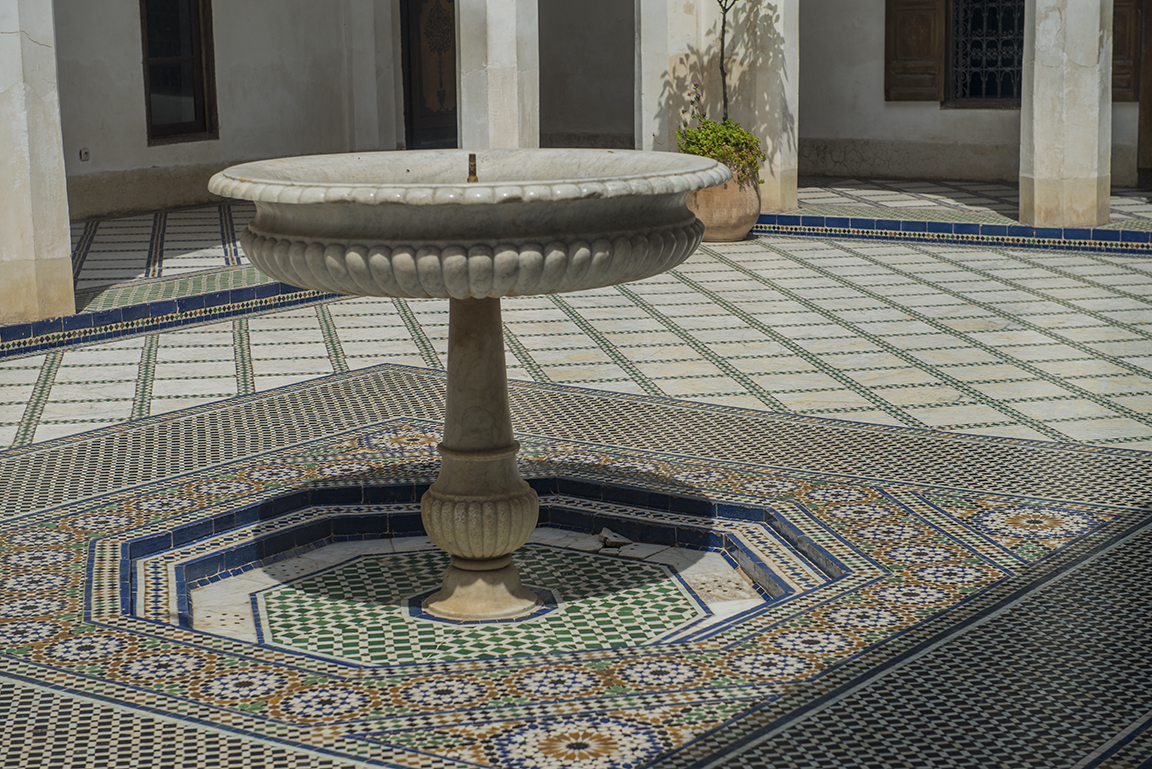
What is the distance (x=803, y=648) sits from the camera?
2.87 m

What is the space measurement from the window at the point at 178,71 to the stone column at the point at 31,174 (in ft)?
13.3

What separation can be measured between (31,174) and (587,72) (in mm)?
7465

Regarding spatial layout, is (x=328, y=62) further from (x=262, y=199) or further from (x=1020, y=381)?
(x=262, y=199)

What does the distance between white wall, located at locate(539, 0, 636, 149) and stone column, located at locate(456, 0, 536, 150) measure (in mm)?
4345

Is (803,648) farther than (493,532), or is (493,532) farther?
(493,532)

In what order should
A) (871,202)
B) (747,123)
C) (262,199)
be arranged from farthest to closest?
1. (871,202)
2. (747,123)
3. (262,199)

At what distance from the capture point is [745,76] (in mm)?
9117

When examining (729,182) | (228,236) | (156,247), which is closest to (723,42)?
(729,182)

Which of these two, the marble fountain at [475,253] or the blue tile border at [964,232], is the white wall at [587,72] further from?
the marble fountain at [475,253]

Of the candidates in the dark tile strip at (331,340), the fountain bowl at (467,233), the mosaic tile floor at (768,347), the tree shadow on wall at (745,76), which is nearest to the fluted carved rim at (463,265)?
the fountain bowl at (467,233)

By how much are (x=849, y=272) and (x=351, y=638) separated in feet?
16.5

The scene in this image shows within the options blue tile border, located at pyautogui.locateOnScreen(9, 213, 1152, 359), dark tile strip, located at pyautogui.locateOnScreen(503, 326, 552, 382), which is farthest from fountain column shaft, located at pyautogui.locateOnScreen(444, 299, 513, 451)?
blue tile border, located at pyautogui.locateOnScreen(9, 213, 1152, 359)

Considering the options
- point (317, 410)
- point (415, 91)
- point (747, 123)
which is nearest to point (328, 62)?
point (415, 91)

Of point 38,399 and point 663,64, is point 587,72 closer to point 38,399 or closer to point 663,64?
point 663,64
